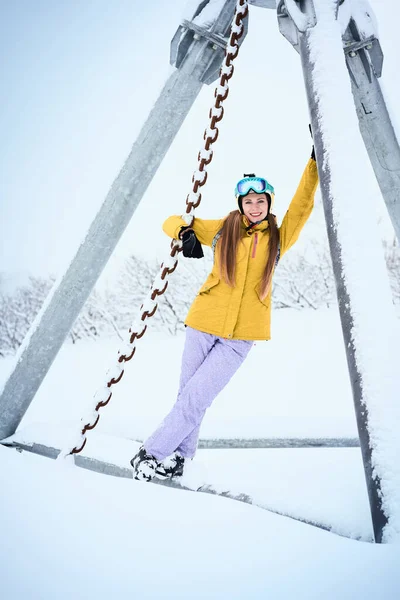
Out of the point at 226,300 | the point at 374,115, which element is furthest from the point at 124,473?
the point at 374,115

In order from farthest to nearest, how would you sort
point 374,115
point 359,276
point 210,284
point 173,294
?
point 173,294
point 374,115
point 210,284
point 359,276

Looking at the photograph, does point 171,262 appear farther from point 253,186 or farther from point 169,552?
point 169,552

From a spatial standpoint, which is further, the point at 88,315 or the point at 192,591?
the point at 88,315

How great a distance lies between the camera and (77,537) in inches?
37.7

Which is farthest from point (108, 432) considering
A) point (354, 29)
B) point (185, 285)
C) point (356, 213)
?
point (185, 285)

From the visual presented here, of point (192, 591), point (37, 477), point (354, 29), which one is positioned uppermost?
point (354, 29)

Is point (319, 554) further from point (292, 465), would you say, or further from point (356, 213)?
point (292, 465)

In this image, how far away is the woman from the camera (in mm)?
1591

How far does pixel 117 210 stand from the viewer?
77.5 inches

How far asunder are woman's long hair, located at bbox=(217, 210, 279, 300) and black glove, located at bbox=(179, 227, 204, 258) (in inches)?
6.0

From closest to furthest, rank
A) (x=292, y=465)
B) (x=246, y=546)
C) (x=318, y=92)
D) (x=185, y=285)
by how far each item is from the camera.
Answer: (x=246, y=546)
(x=318, y=92)
(x=292, y=465)
(x=185, y=285)

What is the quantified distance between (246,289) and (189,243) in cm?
36

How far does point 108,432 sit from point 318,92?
2375mm

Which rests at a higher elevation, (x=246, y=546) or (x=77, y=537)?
(x=246, y=546)
